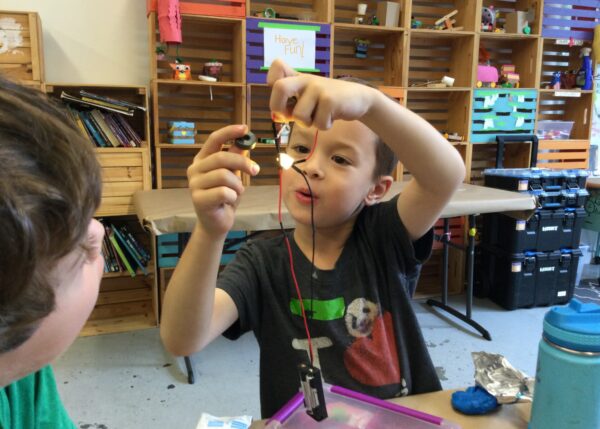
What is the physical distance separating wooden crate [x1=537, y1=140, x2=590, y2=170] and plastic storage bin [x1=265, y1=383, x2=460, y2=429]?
131 inches

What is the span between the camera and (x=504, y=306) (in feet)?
10.3

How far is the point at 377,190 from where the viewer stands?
3.23 ft

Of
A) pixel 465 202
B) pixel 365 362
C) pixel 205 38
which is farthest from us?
pixel 205 38

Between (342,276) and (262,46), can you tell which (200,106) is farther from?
(342,276)

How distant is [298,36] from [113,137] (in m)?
1.19

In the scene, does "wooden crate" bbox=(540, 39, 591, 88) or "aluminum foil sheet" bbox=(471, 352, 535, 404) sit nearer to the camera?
"aluminum foil sheet" bbox=(471, 352, 535, 404)

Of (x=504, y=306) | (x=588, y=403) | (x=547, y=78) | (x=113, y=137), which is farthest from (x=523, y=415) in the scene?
(x=547, y=78)

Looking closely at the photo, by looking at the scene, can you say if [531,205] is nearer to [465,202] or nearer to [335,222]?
[465,202]

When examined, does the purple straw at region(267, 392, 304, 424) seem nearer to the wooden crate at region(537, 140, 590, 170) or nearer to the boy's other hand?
the boy's other hand

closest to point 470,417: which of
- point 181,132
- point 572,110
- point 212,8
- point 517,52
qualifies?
point 181,132

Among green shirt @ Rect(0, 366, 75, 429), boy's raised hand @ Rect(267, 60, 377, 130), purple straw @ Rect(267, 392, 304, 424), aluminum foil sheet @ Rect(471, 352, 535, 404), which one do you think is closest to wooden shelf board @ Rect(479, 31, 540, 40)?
aluminum foil sheet @ Rect(471, 352, 535, 404)

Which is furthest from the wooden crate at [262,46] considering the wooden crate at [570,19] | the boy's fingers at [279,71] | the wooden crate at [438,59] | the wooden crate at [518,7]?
the boy's fingers at [279,71]

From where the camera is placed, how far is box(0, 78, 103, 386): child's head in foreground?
32cm

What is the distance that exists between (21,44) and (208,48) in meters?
1.03
